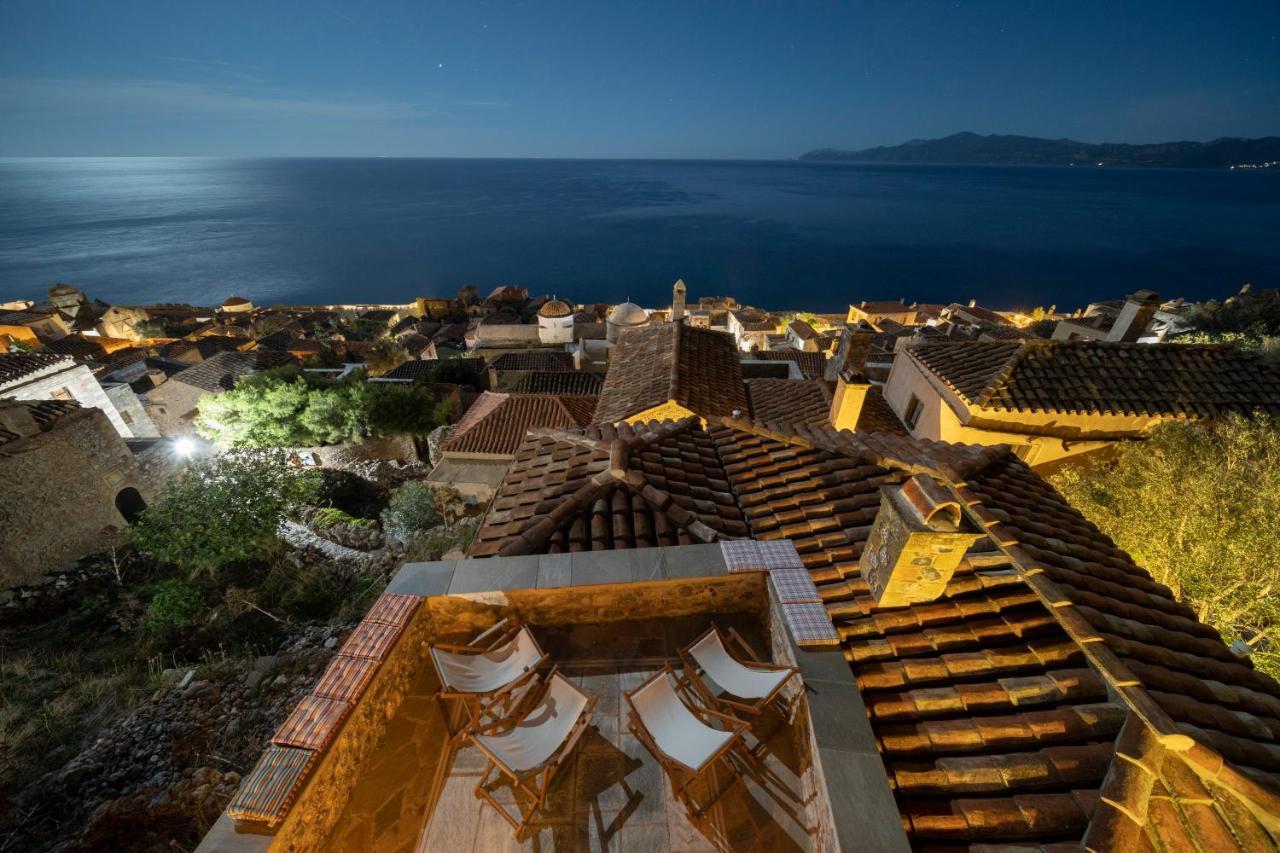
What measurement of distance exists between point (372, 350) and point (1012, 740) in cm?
4721

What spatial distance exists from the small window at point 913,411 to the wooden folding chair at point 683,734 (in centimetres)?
1284

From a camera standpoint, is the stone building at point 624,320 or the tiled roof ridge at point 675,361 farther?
the stone building at point 624,320

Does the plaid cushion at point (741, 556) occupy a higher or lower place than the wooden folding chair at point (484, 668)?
higher

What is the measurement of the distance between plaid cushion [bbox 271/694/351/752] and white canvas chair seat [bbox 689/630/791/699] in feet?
9.51

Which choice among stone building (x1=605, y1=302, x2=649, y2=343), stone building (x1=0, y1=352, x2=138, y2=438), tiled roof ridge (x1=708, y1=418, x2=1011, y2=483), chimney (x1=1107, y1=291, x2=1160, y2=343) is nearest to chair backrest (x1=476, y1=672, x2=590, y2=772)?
tiled roof ridge (x1=708, y1=418, x2=1011, y2=483)

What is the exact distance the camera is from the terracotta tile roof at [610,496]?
5980 mm

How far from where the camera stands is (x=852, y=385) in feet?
38.1

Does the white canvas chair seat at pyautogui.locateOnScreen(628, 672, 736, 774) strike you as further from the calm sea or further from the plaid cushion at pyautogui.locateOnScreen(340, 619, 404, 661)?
the calm sea

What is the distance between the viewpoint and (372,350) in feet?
139

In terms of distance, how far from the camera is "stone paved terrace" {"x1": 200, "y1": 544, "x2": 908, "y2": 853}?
3496mm

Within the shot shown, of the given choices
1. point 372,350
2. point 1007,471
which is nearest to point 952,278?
point 372,350

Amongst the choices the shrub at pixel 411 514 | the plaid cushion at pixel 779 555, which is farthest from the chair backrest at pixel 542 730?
the shrub at pixel 411 514

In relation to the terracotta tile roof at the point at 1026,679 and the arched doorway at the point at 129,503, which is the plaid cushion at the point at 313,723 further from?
the arched doorway at the point at 129,503

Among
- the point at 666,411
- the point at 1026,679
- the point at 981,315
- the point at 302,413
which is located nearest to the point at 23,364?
the point at 302,413
